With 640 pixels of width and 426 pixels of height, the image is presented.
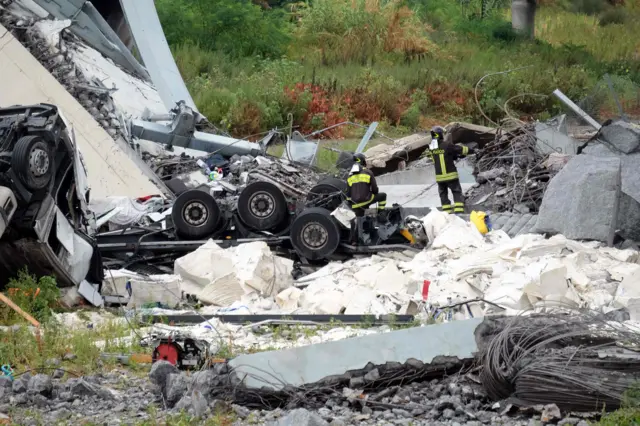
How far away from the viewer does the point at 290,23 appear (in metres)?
36.0

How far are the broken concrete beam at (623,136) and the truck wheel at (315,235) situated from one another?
4.50 m

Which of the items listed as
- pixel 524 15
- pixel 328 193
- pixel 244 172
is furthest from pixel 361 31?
pixel 328 193

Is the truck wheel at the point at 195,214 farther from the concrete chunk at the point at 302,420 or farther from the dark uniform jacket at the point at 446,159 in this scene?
the concrete chunk at the point at 302,420

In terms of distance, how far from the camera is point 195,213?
1362 centimetres

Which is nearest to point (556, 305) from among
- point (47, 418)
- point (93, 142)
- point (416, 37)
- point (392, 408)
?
point (392, 408)

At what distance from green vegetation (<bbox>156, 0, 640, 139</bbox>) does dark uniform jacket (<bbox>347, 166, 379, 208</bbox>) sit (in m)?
9.13

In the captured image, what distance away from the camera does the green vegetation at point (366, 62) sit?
84.8ft

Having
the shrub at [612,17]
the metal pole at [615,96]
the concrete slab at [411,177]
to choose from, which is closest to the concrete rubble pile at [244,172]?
the concrete slab at [411,177]

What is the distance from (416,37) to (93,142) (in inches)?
744

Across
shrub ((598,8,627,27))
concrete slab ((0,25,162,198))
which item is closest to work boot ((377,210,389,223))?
concrete slab ((0,25,162,198))

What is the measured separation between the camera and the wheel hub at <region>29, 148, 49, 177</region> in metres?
10.1

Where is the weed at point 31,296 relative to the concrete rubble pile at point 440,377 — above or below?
below

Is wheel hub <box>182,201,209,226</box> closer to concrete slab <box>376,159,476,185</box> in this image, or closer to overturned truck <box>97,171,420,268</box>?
overturned truck <box>97,171,420,268</box>

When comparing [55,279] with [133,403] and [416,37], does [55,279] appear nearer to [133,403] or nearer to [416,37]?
[133,403]
